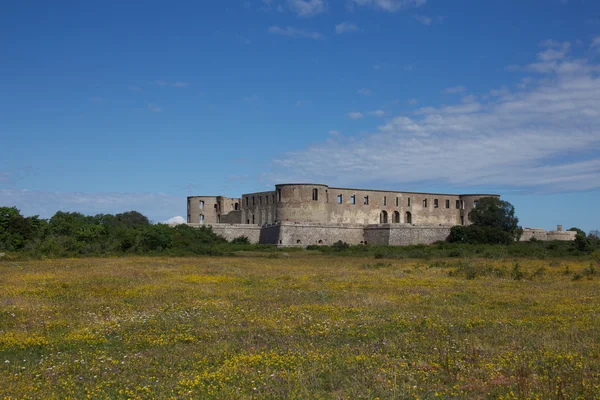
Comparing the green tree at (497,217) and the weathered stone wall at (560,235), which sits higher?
the green tree at (497,217)

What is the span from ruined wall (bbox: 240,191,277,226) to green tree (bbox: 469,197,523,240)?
22271 millimetres

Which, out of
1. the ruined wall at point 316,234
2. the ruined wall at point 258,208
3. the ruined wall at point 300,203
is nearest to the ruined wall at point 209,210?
the ruined wall at point 258,208

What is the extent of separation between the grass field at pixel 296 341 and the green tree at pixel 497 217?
4317cm

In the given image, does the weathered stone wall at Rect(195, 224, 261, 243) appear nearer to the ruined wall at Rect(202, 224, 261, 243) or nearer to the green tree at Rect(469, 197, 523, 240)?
the ruined wall at Rect(202, 224, 261, 243)

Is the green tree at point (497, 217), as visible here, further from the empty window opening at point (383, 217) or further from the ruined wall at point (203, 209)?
the ruined wall at point (203, 209)

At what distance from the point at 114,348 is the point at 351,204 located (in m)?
54.4

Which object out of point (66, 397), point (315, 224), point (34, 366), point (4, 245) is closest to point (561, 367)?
point (66, 397)

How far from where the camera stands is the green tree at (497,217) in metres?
59.6

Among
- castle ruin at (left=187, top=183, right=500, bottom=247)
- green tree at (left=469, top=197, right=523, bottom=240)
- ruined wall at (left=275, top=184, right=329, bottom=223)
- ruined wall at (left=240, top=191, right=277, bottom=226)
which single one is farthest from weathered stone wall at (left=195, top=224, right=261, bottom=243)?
green tree at (left=469, top=197, right=523, bottom=240)

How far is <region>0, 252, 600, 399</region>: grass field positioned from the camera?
709 centimetres

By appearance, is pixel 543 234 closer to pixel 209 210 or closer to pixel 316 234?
pixel 316 234

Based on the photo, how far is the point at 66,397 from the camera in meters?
6.79

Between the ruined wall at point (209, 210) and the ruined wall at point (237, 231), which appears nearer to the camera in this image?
the ruined wall at point (237, 231)

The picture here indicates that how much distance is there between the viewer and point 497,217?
196 ft
